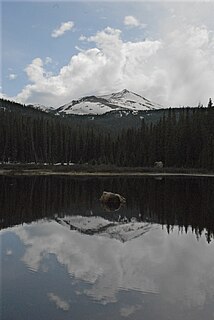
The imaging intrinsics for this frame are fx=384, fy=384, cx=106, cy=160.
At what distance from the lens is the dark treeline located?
10519 centimetres

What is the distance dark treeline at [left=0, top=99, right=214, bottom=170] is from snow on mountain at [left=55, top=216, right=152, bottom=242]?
69.6 m

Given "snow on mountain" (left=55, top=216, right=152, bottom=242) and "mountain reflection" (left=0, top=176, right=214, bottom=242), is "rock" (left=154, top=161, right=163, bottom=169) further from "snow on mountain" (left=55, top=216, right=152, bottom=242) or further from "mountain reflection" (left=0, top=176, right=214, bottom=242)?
"snow on mountain" (left=55, top=216, right=152, bottom=242)

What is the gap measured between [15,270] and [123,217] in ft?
52.1

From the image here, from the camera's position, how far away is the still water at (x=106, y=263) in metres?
12.5

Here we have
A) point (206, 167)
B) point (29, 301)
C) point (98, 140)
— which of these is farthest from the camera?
point (98, 140)

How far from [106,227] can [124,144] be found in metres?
105

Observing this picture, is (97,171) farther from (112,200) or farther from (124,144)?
(112,200)

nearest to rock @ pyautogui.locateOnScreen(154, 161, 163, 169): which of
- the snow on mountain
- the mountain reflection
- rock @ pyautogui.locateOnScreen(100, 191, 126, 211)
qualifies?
the mountain reflection

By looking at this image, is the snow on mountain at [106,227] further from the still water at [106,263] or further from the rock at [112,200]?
the rock at [112,200]

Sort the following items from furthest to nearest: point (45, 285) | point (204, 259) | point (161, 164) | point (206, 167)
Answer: point (161, 164), point (206, 167), point (204, 259), point (45, 285)

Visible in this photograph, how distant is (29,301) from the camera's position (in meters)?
12.8

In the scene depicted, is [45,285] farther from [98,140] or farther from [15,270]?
[98,140]

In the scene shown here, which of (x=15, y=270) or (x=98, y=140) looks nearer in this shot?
(x=15, y=270)

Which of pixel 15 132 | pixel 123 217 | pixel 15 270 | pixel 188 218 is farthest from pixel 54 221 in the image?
pixel 15 132
